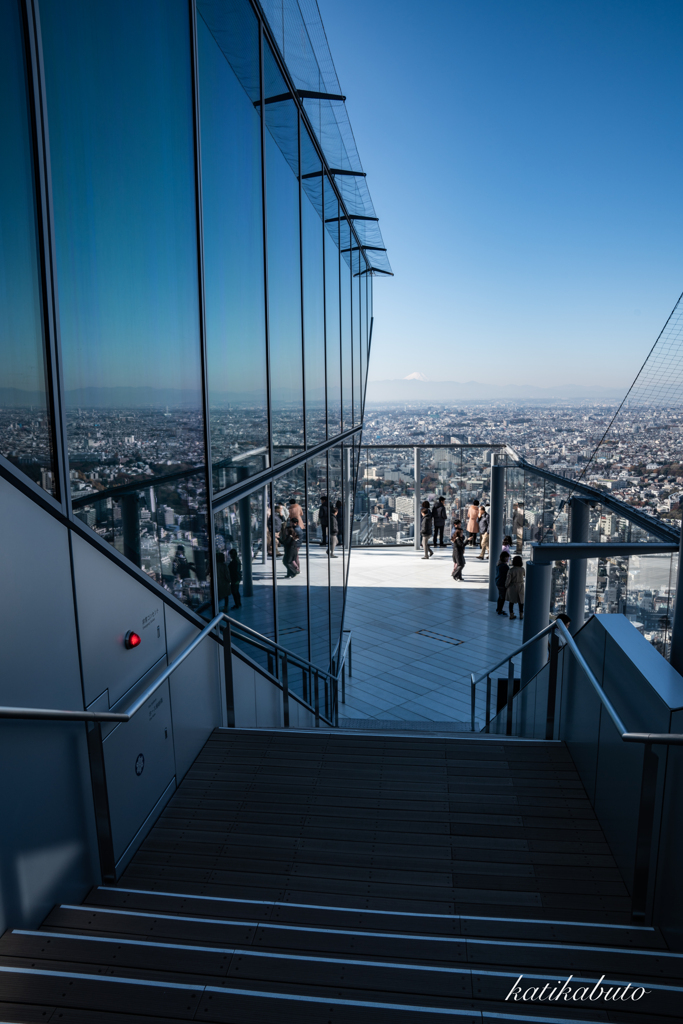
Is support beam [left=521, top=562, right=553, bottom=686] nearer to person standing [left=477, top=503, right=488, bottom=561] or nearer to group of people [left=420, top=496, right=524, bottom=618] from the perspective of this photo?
group of people [left=420, top=496, right=524, bottom=618]

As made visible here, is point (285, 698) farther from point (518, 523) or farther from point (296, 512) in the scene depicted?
point (518, 523)

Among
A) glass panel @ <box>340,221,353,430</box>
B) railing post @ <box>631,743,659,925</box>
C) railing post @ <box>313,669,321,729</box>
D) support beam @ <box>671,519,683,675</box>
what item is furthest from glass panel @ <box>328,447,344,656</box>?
railing post @ <box>631,743,659,925</box>

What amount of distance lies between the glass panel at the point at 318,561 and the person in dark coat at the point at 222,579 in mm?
2912

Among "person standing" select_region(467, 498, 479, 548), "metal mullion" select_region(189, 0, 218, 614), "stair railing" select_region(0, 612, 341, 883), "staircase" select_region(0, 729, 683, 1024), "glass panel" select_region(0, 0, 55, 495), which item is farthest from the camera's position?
"person standing" select_region(467, 498, 479, 548)

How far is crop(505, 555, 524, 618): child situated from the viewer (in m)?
11.9

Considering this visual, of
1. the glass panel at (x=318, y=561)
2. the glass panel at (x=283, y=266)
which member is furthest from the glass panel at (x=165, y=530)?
the glass panel at (x=318, y=561)

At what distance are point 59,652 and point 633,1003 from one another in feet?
7.50

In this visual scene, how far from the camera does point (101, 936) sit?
7.19ft

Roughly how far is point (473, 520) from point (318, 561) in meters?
8.42

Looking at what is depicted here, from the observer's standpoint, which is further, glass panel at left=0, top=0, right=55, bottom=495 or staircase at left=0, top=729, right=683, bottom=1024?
glass panel at left=0, top=0, right=55, bottom=495

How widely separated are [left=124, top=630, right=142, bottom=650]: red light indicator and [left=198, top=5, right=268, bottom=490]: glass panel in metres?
1.59

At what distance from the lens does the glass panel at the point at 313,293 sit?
7876mm

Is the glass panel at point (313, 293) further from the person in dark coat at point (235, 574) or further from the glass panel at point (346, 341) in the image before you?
the person in dark coat at point (235, 574)

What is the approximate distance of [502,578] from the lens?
12.2 m
